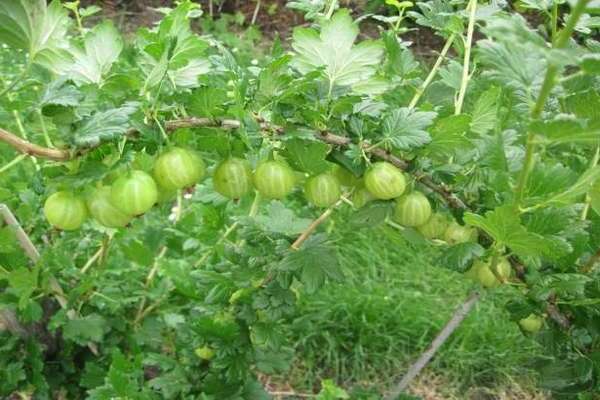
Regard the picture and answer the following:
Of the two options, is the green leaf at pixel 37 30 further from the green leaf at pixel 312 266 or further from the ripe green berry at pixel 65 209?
the green leaf at pixel 312 266

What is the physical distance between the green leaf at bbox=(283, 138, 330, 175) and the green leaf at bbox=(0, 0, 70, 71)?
273 millimetres

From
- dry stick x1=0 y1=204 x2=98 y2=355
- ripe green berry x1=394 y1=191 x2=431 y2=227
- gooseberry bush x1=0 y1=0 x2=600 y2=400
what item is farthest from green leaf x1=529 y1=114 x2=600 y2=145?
dry stick x1=0 y1=204 x2=98 y2=355

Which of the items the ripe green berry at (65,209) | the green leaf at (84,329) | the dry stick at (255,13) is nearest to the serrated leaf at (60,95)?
the ripe green berry at (65,209)

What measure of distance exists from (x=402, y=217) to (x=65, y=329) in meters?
0.86

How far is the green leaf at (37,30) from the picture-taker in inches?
25.5

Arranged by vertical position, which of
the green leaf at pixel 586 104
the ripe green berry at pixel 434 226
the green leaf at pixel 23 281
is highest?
the green leaf at pixel 586 104

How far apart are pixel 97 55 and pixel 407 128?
37 cm

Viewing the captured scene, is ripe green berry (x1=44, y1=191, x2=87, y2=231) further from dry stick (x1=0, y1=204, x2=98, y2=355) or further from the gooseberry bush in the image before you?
dry stick (x1=0, y1=204, x2=98, y2=355)

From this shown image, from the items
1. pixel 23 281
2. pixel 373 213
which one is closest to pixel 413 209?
pixel 373 213

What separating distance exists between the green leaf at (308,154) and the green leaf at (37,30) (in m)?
0.27

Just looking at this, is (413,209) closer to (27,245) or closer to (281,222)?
(281,222)

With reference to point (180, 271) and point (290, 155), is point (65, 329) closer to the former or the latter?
point (180, 271)

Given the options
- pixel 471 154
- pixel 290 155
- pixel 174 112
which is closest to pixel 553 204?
pixel 471 154

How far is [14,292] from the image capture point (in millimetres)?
1381
